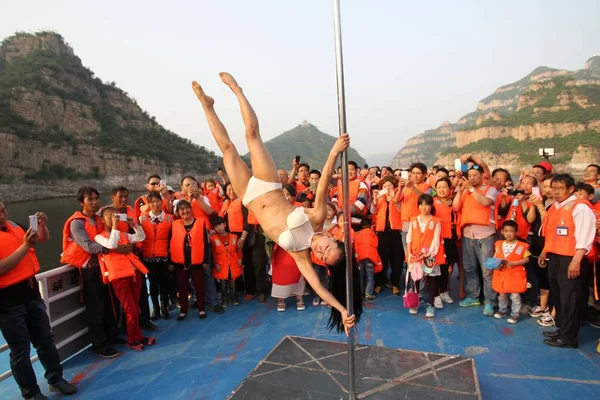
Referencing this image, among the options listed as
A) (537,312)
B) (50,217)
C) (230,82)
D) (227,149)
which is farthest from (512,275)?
(50,217)

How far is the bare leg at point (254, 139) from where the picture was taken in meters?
3.15

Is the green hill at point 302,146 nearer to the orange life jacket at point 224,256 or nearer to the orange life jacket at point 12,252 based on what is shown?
the orange life jacket at point 224,256

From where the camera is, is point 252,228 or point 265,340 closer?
point 265,340

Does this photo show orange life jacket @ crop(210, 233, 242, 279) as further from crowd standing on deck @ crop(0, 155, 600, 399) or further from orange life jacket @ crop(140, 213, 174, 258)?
orange life jacket @ crop(140, 213, 174, 258)

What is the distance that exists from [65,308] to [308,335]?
8.26 ft

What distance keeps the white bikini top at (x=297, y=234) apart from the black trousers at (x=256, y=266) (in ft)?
7.60

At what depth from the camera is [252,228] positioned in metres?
5.19

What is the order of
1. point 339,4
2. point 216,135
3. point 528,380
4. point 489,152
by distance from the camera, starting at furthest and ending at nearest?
point 489,152 → point 216,135 → point 528,380 → point 339,4

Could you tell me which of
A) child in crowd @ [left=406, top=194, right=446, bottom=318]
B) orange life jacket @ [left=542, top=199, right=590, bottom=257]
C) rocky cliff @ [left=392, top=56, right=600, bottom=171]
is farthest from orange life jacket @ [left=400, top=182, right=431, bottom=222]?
rocky cliff @ [left=392, top=56, right=600, bottom=171]

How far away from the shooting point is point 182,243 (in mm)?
4566

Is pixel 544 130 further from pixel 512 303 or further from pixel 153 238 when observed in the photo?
pixel 153 238

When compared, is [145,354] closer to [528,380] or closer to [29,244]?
[29,244]

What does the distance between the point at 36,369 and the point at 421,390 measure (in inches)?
142

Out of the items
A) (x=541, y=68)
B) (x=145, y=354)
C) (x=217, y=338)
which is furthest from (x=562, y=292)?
(x=541, y=68)
